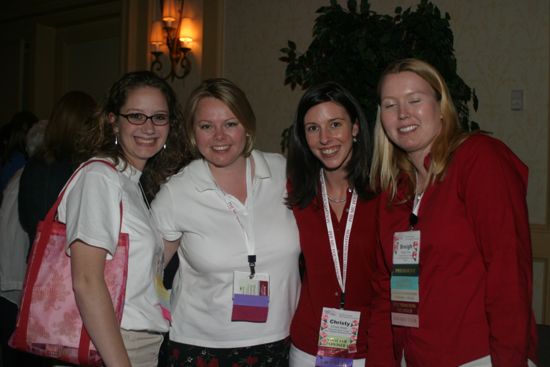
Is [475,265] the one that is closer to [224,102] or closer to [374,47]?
[224,102]

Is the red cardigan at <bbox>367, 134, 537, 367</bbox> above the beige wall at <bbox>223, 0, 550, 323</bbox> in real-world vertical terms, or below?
below

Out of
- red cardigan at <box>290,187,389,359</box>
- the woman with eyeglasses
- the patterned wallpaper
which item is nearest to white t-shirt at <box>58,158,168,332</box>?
the woman with eyeglasses

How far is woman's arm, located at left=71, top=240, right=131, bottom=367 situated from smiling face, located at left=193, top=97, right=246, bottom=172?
737 mm

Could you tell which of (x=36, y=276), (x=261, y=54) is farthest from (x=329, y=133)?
(x=261, y=54)

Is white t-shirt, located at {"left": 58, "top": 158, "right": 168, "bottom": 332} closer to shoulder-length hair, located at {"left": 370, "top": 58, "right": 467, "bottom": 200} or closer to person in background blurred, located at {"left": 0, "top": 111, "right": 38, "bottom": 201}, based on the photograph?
shoulder-length hair, located at {"left": 370, "top": 58, "right": 467, "bottom": 200}

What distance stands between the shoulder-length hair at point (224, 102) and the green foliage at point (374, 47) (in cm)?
92

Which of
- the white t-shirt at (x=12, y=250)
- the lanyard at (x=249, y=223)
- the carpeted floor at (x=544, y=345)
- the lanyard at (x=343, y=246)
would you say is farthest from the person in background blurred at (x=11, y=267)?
the carpeted floor at (x=544, y=345)

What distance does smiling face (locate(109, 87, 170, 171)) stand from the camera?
1.88 metres

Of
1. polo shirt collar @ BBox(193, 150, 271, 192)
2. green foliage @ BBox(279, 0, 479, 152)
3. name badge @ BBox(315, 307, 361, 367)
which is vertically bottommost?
name badge @ BBox(315, 307, 361, 367)

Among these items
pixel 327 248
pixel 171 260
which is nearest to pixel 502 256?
pixel 327 248

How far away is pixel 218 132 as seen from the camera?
2.15m

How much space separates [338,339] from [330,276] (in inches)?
9.4

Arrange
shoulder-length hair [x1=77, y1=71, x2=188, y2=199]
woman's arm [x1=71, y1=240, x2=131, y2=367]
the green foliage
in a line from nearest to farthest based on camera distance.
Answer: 1. woman's arm [x1=71, y1=240, x2=131, y2=367]
2. shoulder-length hair [x1=77, y1=71, x2=188, y2=199]
3. the green foliage

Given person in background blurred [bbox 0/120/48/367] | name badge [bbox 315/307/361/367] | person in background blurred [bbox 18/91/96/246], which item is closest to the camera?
name badge [bbox 315/307/361/367]
